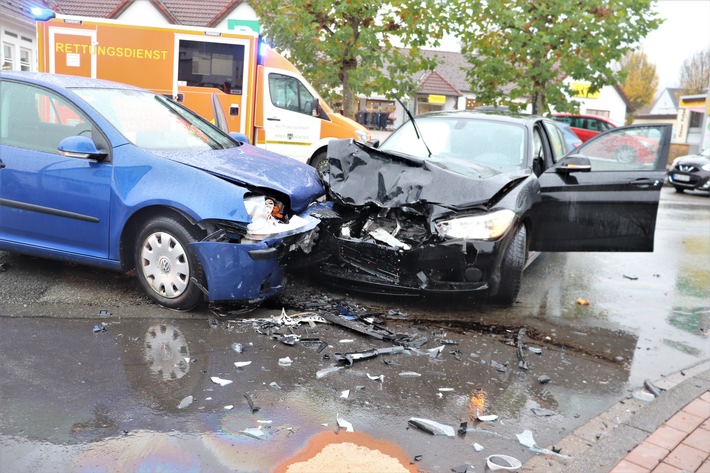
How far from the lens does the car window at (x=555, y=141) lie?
7.50 meters

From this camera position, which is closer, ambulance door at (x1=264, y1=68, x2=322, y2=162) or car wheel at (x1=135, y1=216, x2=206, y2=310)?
car wheel at (x1=135, y1=216, x2=206, y2=310)


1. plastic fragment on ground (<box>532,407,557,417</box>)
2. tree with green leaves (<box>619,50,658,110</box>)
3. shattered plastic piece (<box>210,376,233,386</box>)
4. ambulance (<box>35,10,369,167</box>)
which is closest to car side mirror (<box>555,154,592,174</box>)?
plastic fragment on ground (<box>532,407,557,417</box>)

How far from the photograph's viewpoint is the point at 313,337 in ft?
15.6

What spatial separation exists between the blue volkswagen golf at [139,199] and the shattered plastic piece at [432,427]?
1.79m

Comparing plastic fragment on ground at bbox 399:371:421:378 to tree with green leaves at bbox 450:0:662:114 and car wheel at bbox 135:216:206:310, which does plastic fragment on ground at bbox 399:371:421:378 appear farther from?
tree with green leaves at bbox 450:0:662:114

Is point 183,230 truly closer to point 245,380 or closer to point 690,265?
point 245,380

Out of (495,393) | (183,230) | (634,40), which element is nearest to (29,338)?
(183,230)

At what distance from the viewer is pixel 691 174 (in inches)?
713

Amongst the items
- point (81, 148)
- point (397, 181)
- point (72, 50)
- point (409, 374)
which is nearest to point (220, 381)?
point (409, 374)

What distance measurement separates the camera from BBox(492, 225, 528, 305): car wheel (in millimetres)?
5504

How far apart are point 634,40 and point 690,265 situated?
9348 millimetres

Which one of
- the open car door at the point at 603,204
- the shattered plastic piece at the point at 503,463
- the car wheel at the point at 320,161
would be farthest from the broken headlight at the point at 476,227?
the car wheel at the point at 320,161

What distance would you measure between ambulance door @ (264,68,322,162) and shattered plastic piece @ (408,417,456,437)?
31.0ft

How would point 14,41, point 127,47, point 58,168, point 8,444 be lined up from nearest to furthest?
point 8,444, point 58,168, point 127,47, point 14,41
